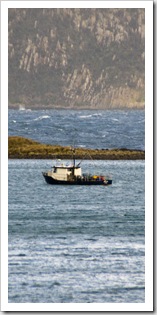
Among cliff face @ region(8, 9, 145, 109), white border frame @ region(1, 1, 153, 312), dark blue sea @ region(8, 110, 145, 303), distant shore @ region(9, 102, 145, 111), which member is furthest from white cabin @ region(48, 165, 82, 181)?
white border frame @ region(1, 1, 153, 312)

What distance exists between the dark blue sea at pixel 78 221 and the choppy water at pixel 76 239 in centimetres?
1

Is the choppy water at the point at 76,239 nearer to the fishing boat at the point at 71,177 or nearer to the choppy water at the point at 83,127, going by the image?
the fishing boat at the point at 71,177

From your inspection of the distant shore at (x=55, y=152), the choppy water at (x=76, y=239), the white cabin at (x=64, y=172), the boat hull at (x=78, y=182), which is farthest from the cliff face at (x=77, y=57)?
the white cabin at (x=64, y=172)

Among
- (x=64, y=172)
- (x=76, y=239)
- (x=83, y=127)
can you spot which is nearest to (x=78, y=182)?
(x=64, y=172)

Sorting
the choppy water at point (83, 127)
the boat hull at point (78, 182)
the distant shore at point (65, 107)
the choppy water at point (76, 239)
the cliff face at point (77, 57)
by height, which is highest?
the cliff face at point (77, 57)

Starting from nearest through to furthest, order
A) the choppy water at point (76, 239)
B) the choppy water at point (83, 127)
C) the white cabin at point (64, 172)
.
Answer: the choppy water at point (76, 239), the choppy water at point (83, 127), the white cabin at point (64, 172)

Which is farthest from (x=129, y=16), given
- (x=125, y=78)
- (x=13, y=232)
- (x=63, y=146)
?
(x=13, y=232)

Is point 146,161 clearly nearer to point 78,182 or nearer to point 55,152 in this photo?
point 55,152

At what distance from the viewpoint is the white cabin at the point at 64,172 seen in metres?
16.3

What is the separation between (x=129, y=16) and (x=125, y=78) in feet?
3.29

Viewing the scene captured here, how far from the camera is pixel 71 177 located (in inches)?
691

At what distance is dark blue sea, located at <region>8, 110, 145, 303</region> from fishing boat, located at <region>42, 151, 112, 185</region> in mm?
137

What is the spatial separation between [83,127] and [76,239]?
80.0 inches

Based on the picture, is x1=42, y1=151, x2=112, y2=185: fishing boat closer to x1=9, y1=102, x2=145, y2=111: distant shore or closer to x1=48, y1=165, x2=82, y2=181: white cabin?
x1=48, y1=165, x2=82, y2=181: white cabin
